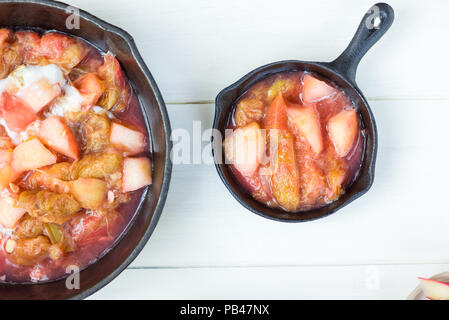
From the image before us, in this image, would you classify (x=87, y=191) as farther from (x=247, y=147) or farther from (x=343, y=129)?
(x=343, y=129)

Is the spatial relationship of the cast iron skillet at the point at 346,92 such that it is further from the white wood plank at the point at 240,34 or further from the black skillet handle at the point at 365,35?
the white wood plank at the point at 240,34

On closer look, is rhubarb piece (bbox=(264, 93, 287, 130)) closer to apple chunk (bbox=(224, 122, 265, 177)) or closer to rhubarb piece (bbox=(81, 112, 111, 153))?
apple chunk (bbox=(224, 122, 265, 177))

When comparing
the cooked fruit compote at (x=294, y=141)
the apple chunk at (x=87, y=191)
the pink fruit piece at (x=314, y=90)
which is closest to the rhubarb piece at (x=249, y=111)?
the cooked fruit compote at (x=294, y=141)

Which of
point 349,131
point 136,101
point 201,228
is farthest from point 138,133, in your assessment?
point 349,131

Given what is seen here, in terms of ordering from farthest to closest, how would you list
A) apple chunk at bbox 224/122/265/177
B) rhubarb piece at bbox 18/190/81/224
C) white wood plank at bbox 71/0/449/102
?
white wood plank at bbox 71/0/449/102 → apple chunk at bbox 224/122/265/177 → rhubarb piece at bbox 18/190/81/224

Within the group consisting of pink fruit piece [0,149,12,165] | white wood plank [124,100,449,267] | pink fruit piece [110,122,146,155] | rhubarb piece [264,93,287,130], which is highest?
rhubarb piece [264,93,287,130]

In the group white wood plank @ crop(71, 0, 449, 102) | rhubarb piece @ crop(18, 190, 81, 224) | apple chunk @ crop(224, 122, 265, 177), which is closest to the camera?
rhubarb piece @ crop(18, 190, 81, 224)

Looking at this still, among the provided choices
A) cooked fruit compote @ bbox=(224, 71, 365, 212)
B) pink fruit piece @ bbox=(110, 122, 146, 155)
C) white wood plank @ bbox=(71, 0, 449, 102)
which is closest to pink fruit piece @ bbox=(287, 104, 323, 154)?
cooked fruit compote @ bbox=(224, 71, 365, 212)
